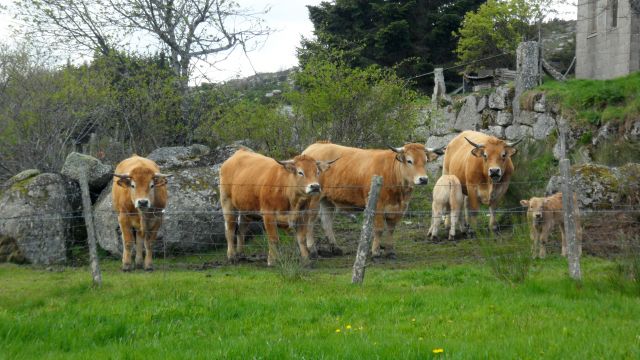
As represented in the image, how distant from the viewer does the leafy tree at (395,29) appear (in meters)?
36.5

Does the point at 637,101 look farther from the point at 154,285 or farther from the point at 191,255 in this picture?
the point at 154,285

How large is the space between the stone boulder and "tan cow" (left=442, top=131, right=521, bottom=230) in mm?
5253

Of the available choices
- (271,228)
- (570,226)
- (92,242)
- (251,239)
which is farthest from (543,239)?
(92,242)

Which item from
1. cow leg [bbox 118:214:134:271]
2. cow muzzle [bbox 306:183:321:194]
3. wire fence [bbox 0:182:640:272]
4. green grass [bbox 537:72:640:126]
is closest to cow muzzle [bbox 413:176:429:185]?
wire fence [bbox 0:182:640:272]

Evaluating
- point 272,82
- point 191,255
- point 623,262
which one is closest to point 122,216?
point 191,255

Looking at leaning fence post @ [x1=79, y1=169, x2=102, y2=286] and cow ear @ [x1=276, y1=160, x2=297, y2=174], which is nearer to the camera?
leaning fence post @ [x1=79, y1=169, x2=102, y2=286]

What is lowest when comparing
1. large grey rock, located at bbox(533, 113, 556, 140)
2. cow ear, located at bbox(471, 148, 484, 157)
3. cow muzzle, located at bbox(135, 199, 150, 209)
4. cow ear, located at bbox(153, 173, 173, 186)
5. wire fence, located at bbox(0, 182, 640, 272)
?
wire fence, located at bbox(0, 182, 640, 272)

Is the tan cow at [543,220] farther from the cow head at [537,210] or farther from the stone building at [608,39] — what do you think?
the stone building at [608,39]

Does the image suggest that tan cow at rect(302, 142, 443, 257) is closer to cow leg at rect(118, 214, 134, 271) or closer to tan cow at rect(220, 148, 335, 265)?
tan cow at rect(220, 148, 335, 265)

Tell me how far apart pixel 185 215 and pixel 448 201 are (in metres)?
5.46

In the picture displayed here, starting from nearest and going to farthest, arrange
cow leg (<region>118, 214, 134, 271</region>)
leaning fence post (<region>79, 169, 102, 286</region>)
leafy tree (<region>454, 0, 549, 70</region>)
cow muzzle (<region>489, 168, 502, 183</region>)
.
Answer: leaning fence post (<region>79, 169, 102, 286</region>) → cow leg (<region>118, 214, 134, 271</region>) → cow muzzle (<region>489, 168, 502, 183</region>) → leafy tree (<region>454, 0, 549, 70</region>)

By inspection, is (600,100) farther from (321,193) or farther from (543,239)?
(321,193)

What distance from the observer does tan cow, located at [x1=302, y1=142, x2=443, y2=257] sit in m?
14.1

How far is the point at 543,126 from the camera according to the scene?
21.5 m
